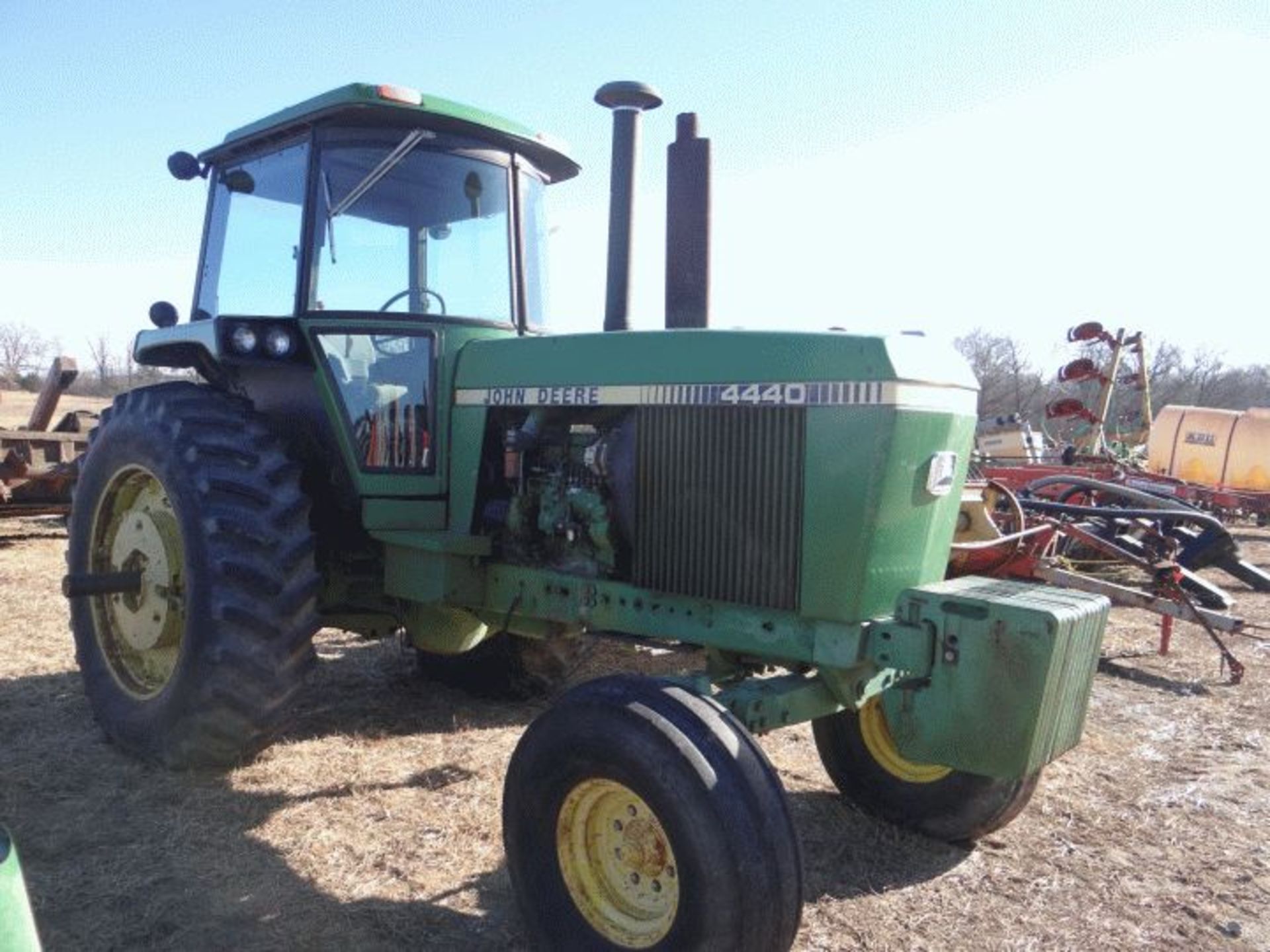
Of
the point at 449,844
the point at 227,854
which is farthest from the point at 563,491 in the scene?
the point at 227,854

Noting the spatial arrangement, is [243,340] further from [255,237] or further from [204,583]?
[204,583]

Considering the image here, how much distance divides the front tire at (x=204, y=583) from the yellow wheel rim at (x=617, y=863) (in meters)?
1.39

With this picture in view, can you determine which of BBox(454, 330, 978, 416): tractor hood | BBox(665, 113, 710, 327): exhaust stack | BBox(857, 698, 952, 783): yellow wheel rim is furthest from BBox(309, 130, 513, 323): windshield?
BBox(857, 698, 952, 783): yellow wheel rim

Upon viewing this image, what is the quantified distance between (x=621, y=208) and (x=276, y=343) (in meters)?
1.39

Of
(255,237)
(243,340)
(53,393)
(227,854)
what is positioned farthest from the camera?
(53,393)

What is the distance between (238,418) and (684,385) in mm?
1781

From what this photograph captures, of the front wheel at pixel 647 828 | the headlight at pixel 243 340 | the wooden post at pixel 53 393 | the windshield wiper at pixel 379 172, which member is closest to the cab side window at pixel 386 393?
the headlight at pixel 243 340

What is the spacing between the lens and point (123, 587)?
3.91m

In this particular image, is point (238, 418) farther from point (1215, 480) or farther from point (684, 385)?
point (1215, 480)

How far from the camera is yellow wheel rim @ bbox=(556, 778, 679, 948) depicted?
8.07ft

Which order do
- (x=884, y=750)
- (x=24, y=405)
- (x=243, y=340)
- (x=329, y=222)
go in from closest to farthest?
(x=884, y=750), (x=243, y=340), (x=329, y=222), (x=24, y=405)

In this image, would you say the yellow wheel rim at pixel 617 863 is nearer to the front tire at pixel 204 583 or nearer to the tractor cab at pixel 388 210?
the front tire at pixel 204 583

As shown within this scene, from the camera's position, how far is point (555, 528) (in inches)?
136

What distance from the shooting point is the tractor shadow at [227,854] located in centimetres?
270
